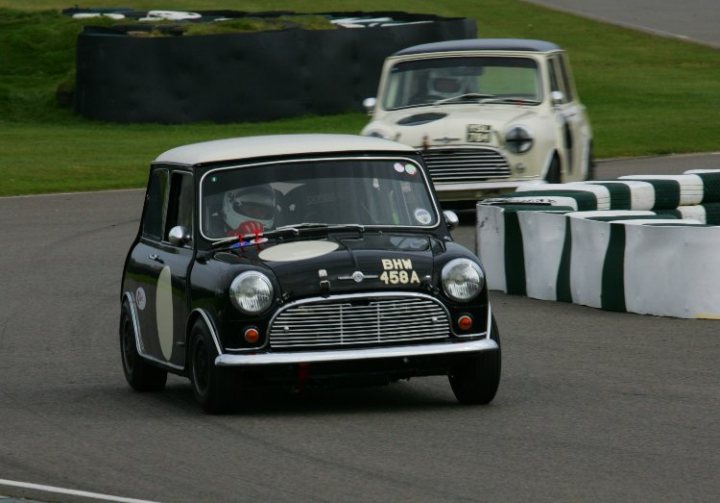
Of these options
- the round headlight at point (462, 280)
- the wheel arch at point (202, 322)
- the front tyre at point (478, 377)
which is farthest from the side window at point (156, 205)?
the front tyre at point (478, 377)

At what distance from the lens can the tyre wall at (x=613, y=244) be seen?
38.4 ft

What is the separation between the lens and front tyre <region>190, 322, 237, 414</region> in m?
8.22

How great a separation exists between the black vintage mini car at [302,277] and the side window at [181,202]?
0.01 metres

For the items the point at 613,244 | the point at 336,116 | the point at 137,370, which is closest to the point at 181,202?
the point at 137,370

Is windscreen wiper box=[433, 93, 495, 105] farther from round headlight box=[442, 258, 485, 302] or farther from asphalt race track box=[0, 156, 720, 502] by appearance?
round headlight box=[442, 258, 485, 302]

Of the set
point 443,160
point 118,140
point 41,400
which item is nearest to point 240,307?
point 41,400

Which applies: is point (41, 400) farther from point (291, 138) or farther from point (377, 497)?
point (377, 497)

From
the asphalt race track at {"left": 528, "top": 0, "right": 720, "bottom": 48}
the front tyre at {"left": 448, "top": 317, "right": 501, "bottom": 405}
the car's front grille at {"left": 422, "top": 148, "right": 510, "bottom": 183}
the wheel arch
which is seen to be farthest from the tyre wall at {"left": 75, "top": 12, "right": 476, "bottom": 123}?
the front tyre at {"left": 448, "top": 317, "right": 501, "bottom": 405}

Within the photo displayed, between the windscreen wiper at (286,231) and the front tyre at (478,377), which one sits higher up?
the windscreen wiper at (286,231)

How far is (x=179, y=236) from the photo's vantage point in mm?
8914

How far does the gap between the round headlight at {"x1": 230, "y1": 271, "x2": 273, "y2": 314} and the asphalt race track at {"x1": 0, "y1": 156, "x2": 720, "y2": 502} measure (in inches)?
21.6

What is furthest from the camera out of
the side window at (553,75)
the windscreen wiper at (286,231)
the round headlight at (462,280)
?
the side window at (553,75)

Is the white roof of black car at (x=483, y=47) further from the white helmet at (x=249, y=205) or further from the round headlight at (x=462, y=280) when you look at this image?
the round headlight at (x=462, y=280)

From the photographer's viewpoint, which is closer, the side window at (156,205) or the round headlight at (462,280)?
the round headlight at (462,280)
